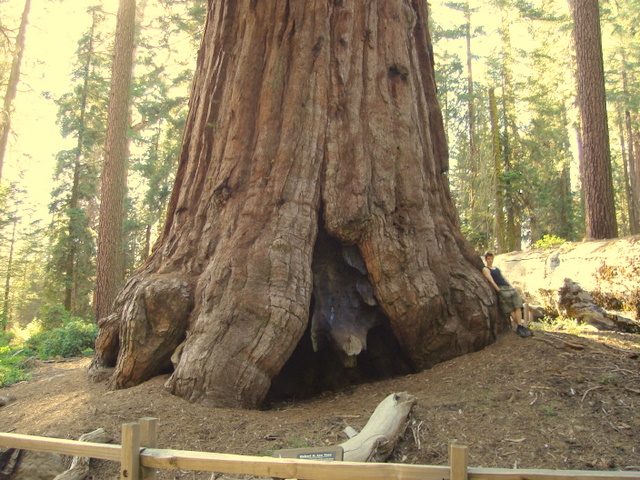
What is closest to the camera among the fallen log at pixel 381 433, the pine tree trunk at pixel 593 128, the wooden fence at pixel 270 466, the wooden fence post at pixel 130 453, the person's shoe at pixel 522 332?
the wooden fence at pixel 270 466

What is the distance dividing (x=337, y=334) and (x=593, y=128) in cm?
813

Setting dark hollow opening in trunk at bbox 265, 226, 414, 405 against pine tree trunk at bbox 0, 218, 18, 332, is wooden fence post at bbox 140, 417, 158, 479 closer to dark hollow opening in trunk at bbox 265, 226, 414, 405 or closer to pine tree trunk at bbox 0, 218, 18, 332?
dark hollow opening in trunk at bbox 265, 226, 414, 405

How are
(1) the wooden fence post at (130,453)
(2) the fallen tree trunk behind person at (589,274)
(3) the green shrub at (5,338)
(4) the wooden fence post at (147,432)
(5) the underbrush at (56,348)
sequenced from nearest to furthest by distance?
(1) the wooden fence post at (130,453) → (4) the wooden fence post at (147,432) → (2) the fallen tree trunk behind person at (589,274) → (5) the underbrush at (56,348) → (3) the green shrub at (5,338)

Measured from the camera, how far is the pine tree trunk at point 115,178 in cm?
Answer: 1245

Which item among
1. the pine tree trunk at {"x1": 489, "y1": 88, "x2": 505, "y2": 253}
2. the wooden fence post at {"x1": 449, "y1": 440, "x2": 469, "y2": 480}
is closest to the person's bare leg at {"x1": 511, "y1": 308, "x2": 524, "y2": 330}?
the wooden fence post at {"x1": 449, "y1": 440, "x2": 469, "y2": 480}

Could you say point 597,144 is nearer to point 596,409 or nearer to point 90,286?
point 596,409

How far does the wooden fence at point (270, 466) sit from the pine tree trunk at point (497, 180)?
17060 mm

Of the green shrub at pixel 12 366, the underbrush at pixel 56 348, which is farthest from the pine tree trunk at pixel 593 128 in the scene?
the underbrush at pixel 56 348

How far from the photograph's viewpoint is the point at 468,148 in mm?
25359

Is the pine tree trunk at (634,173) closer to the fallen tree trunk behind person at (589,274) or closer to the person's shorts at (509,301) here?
the fallen tree trunk behind person at (589,274)

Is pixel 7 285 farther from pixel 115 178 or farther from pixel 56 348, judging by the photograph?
pixel 56 348

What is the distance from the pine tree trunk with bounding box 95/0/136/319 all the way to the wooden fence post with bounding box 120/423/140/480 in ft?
32.3

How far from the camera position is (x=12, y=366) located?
958 cm

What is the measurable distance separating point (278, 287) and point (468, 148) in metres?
21.9
